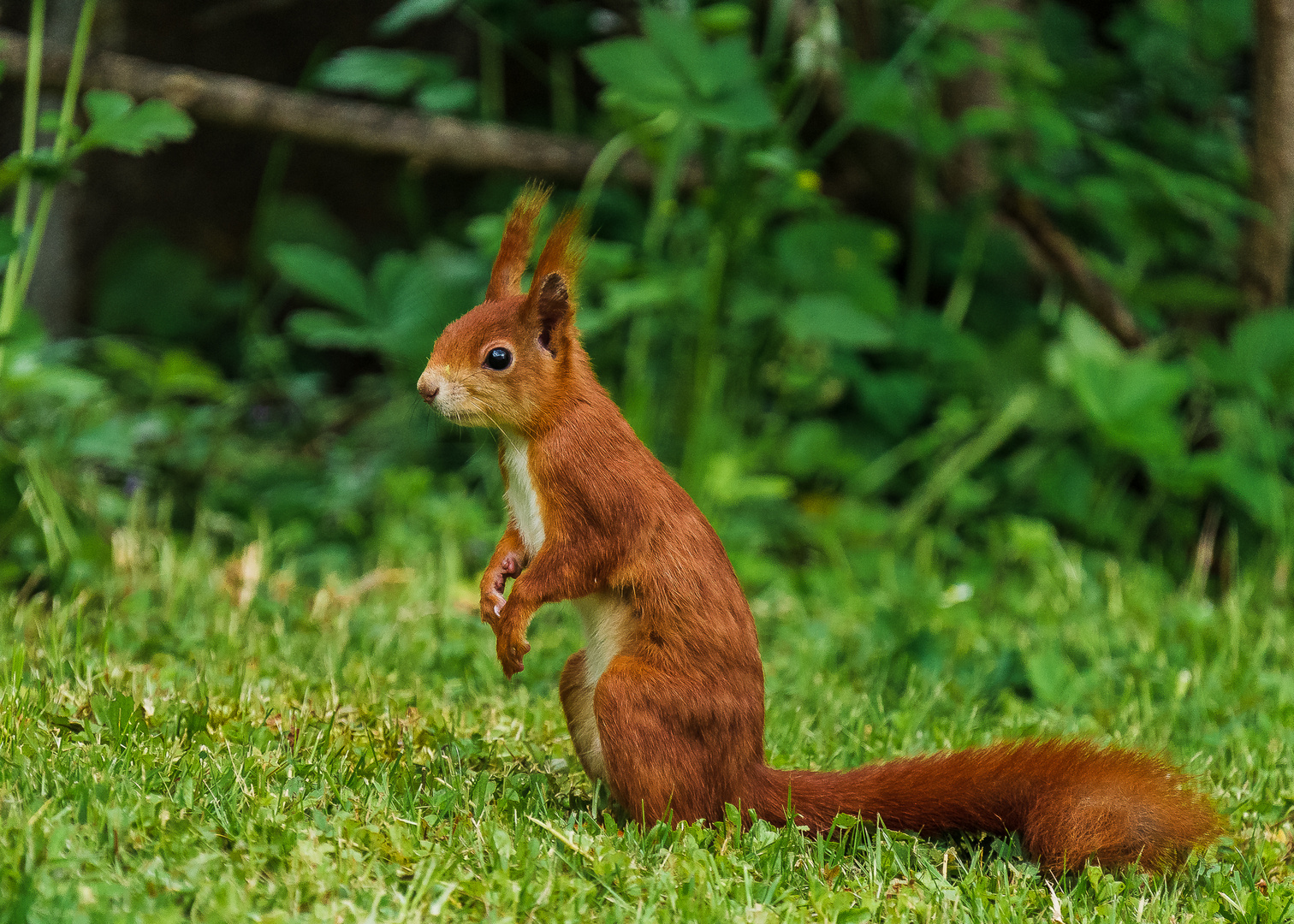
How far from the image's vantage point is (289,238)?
17.4 ft

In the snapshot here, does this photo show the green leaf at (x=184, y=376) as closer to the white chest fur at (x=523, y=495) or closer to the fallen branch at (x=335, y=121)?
the fallen branch at (x=335, y=121)

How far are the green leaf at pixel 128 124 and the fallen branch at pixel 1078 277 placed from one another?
319 centimetres

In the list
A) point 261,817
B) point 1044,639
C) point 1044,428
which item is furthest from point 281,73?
point 261,817

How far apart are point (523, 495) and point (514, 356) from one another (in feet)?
0.71

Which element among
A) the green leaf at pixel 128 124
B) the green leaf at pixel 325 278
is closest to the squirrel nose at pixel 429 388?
the green leaf at pixel 128 124

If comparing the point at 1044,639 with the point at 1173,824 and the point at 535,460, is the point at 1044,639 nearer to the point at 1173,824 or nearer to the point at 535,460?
the point at 1173,824

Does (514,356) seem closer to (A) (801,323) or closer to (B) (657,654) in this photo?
(B) (657,654)

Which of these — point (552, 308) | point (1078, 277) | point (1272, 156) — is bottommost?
Answer: point (1078, 277)

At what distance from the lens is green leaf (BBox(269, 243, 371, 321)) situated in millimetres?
4129

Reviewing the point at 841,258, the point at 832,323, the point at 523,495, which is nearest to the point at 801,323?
the point at 832,323

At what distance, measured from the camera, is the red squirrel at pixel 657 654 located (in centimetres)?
176

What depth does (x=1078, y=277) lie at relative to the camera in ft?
15.2

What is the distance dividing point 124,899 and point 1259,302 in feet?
14.6

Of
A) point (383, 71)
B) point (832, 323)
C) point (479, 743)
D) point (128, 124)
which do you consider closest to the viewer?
point (479, 743)
